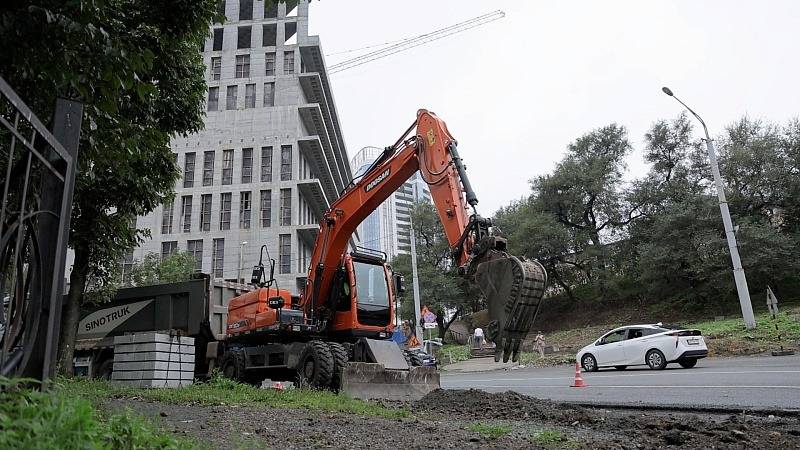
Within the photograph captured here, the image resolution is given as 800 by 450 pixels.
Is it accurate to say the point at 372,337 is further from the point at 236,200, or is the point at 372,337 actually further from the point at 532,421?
the point at 236,200

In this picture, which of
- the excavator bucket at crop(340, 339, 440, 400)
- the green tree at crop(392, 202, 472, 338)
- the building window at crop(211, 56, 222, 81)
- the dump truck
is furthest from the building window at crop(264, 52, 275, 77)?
the excavator bucket at crop(340, 339, 440, 400)

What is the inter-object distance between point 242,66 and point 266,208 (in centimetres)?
1363

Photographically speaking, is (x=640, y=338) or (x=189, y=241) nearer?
(x=640, y=338)

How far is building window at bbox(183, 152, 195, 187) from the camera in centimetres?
4584

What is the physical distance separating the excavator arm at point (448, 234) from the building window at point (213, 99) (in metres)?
39.5

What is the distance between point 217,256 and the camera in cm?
4406

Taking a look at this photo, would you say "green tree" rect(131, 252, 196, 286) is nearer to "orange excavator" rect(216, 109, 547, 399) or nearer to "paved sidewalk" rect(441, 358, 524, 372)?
"paved sidewalk" rect(441, 358, 524, 372)

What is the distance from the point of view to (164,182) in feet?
36.8

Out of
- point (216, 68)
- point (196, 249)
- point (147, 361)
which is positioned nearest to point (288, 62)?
point (216, 68)

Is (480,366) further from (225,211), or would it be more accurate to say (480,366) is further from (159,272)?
(225,211)

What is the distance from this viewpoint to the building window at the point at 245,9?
168 feet

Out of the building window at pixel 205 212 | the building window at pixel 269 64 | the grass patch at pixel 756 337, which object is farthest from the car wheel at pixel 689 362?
the building window at pixel 269 64

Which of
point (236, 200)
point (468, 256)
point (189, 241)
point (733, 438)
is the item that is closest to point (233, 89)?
point (236, 200)

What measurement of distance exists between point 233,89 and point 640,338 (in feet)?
135
